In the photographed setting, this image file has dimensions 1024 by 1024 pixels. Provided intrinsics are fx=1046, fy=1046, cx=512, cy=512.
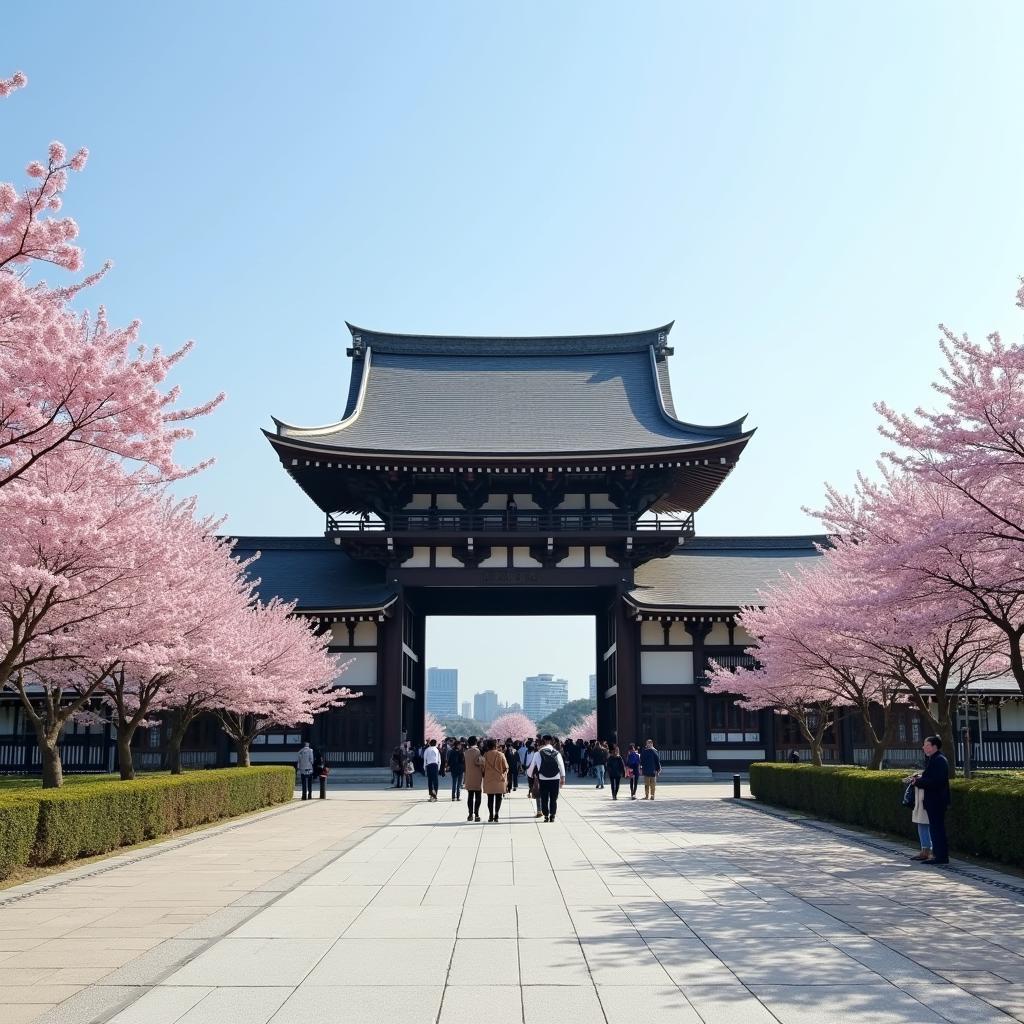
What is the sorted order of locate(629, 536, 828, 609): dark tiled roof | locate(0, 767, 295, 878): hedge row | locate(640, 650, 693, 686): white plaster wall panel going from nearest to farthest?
locate(0, 767, 295, 878): hedge row → locate(640, 650, 693, 686): white plaster wall panel → locate(629, 536, 828, 609): dark tiled roof

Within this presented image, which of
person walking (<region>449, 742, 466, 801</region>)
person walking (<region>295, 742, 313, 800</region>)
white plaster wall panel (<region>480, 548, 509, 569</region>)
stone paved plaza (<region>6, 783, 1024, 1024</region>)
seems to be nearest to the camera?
stone paved plaza (<region>6, 783, 1024, 1024</region>)

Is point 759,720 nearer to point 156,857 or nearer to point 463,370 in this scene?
point 463,370

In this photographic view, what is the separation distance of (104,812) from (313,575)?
2696 centimetres

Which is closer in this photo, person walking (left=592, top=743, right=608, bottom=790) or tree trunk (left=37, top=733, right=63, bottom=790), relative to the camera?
tree trunk (left=37, top=733, right=63, bottom=790)

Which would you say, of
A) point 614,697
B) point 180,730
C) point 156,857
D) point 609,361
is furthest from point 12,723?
point 609,361

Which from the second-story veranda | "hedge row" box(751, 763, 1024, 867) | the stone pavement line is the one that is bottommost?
the stone pavement line

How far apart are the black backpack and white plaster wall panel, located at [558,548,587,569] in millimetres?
18124

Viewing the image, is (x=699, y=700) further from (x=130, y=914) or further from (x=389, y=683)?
(x=130, y=914)

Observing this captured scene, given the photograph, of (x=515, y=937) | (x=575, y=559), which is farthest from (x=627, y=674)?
(x=515, y=937)

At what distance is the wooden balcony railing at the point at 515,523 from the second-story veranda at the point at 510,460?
0.05 metres

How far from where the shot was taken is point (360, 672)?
3931cm

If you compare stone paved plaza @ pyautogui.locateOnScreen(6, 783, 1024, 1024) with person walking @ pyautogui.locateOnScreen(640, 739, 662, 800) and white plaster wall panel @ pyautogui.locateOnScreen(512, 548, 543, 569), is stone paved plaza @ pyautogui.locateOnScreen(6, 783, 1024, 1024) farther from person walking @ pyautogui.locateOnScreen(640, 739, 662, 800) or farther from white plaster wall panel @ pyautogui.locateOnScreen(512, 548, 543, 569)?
white plaster wall panel @ pyautogui.locateOnScreen(512, 548, 543, 569)

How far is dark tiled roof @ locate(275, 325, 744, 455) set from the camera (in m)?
41.0

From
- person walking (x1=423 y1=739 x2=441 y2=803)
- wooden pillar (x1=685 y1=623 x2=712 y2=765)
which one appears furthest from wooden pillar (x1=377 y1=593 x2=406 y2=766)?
wooden pillar (x1=685 y1=623 x2=712 y2=765)
